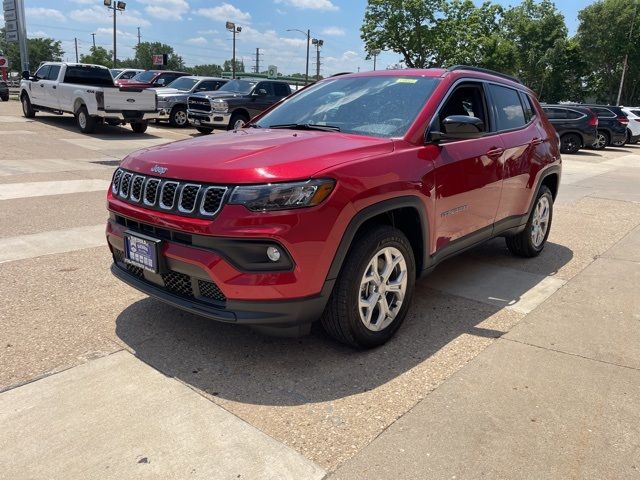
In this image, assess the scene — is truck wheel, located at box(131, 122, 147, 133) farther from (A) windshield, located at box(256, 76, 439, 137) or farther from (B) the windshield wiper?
(B) the windshield wiper

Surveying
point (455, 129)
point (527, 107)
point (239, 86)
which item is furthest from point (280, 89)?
point (455, 129)

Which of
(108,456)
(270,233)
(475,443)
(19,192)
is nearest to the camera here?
(108,456)

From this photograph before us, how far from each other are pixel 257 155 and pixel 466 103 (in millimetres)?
2158

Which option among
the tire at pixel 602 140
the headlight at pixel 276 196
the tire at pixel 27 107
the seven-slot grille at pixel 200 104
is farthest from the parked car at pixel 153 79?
the headlight at pixel 276 196

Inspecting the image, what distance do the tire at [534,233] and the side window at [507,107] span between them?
2.74 ft

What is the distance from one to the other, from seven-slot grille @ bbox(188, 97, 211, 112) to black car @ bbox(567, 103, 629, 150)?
53.0 ft

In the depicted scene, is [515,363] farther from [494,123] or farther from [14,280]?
[14,280]

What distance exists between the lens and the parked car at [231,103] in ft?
54.0

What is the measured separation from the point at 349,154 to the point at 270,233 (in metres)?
0.75

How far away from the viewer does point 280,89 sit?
18516 mm

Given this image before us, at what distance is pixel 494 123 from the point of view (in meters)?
4.76

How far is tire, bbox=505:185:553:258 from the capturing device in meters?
5.59

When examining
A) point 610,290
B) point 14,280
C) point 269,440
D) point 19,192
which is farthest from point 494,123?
point 19,192

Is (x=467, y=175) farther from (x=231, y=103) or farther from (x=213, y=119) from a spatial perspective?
(x=231, y=103)
